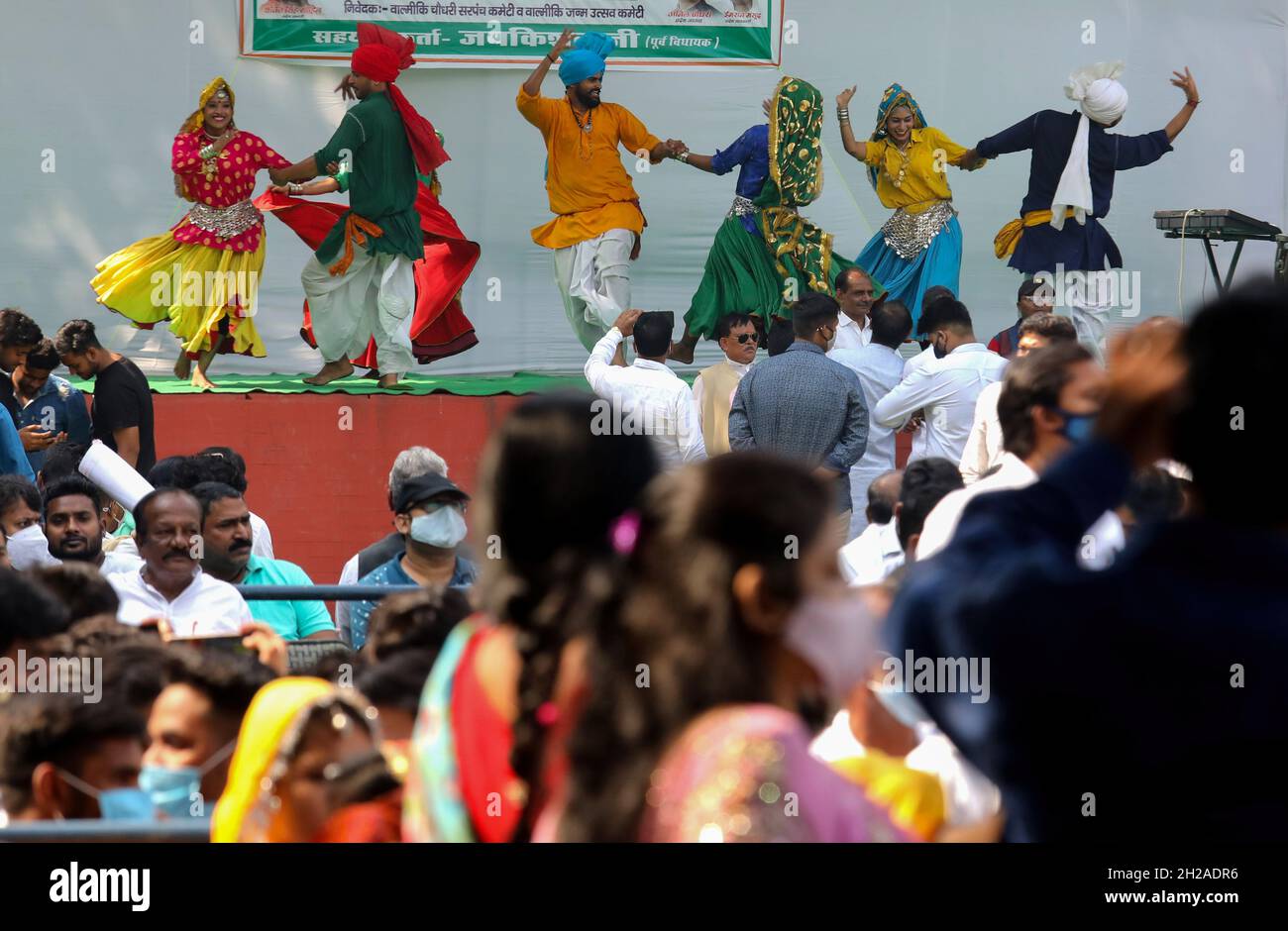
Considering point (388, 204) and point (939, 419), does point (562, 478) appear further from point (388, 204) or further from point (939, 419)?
point (388, 204)

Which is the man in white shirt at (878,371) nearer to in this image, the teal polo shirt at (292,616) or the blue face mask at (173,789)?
the teal polo shirt at (292,616)

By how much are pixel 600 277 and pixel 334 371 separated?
1.52 meters

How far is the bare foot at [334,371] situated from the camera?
846 centimetres

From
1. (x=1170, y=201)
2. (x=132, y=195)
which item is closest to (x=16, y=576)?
(x=132, y=195)

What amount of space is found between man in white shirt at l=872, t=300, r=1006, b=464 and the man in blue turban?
3.33m

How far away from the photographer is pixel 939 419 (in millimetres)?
5695

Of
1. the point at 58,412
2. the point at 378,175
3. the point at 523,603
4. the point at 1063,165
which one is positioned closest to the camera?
the point at 523,603

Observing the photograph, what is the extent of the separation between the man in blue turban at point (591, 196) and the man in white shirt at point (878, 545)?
4.70 meters

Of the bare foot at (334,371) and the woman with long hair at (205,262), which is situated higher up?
the woman with long hair at (205,262)

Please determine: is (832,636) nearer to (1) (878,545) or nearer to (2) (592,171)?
(1) (878,545)

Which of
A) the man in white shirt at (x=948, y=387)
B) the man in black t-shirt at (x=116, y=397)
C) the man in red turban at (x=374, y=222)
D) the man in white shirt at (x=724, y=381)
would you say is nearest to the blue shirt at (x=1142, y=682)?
the man in white shirt at (x=948, y=387)

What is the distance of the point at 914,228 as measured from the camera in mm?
9320

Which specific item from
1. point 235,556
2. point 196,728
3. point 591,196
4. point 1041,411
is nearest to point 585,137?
point 591,196

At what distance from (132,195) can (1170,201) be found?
654 cm
